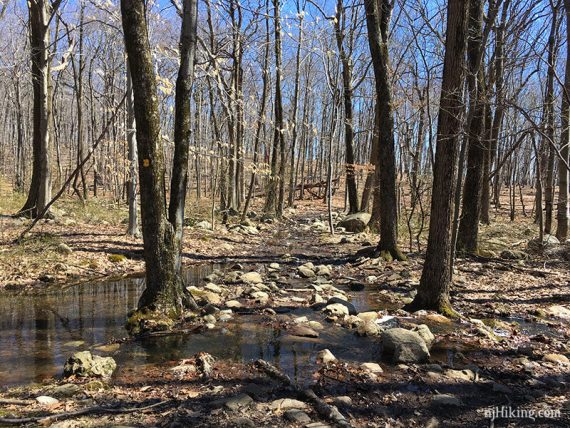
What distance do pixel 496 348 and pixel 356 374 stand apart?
2.09 metres

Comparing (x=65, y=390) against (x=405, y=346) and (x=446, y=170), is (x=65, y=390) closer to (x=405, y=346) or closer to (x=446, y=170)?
(x=405, y=346)

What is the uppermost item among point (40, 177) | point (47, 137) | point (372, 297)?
point (47, 137)

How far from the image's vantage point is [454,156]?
20.6 ft

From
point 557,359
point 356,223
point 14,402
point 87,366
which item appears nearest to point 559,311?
point 557,359

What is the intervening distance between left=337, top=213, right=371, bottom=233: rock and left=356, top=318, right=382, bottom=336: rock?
451 inches

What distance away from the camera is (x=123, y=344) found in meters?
5.30

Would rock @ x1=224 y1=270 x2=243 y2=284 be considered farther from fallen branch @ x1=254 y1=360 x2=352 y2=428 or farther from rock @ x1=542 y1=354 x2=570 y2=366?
rock @ x1=542 y1=354 x2=570 y2=366

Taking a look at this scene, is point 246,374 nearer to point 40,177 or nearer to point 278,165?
point 40,177

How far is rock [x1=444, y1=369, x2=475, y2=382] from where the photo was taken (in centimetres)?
448

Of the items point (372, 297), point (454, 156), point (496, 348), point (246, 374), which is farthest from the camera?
point (372, 297)

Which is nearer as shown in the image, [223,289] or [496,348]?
[496,348]

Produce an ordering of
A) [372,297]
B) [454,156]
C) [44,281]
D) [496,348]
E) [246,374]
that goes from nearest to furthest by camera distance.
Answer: [246,374] < [496,348] < [454,156] < [372,297] < [44,281]

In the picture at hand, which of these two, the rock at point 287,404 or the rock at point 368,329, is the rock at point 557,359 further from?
the rock at point 287,404

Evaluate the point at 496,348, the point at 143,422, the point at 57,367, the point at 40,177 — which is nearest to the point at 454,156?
the point at 496,348
